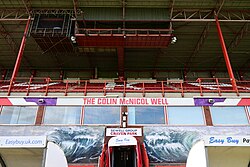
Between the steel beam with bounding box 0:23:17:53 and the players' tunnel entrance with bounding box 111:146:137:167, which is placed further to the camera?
the steel beam with bounding box 0:23:17:53

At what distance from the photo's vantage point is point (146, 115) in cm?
1241

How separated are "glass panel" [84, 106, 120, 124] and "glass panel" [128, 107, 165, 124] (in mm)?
784

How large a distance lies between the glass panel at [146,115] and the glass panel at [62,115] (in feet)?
9.71

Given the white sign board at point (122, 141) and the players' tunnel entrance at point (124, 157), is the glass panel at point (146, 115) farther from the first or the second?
the white sign board at point (122, 141)

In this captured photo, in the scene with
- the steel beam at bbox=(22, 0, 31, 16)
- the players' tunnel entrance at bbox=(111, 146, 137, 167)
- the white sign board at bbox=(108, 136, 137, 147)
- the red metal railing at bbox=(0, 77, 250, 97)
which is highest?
the steel beam at bbox=(22, 0, 31, 16)

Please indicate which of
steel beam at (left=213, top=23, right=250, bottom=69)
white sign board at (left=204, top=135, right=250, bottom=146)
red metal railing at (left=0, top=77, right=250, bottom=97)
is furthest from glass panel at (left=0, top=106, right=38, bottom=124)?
steel beam at (left=213, top=23, right=250, bottom=69)

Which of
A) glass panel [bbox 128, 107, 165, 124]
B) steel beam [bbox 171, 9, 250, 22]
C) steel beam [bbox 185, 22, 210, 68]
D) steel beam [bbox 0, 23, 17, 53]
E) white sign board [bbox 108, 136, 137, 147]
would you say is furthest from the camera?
steel beam [bbox 0, 23, 17, 53]

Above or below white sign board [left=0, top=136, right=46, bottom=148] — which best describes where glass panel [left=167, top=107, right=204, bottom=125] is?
above

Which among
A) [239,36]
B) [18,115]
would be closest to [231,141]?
[18,115]

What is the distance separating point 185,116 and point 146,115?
7.21 feet

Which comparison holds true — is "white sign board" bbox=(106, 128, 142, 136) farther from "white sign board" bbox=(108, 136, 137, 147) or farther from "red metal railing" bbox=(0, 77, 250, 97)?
"red metal railing" bbox=(0, 77, 250, 97)

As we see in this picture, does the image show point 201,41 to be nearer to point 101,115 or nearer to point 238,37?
point 238,37

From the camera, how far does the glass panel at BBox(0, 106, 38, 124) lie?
485 inches

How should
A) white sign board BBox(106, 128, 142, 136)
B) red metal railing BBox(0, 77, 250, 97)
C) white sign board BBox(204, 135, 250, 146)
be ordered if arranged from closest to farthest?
white sign board BBox(204, 135, 250, 146)
white sign board BBox(106, 128, 142, 136)
red metal railing BBox(0, 77, 250, 97)
